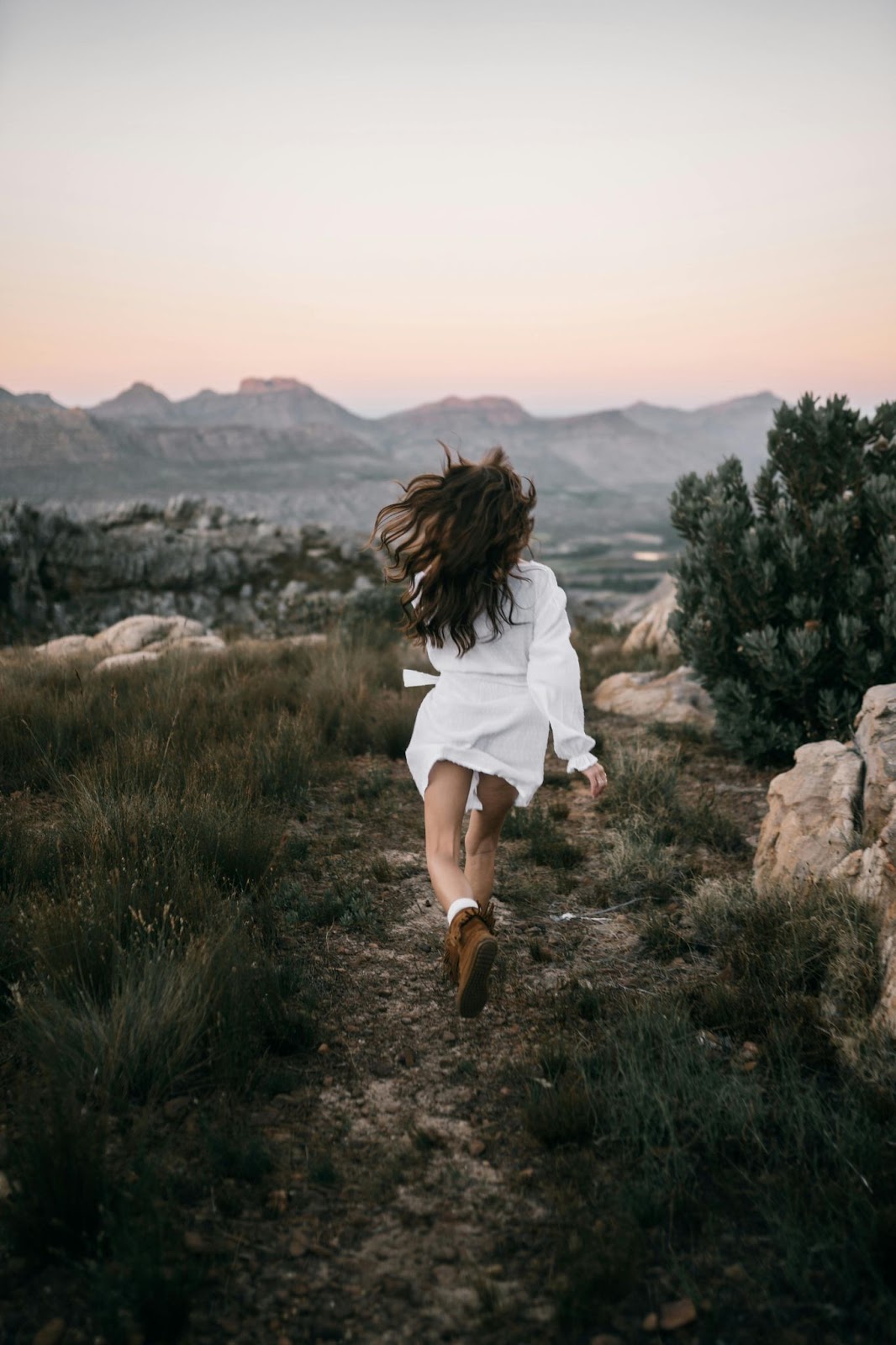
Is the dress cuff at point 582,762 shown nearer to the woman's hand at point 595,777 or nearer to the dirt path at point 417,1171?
the woman's hand at point 595,777

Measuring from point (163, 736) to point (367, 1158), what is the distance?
3.66 m

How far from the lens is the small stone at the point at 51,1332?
5.32 ft

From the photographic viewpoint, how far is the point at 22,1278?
1792mm

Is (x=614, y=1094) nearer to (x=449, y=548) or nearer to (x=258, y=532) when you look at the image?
(x=449, y=548)

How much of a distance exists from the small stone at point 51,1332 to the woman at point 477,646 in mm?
1419

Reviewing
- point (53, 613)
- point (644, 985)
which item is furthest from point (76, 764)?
point (53, 613)

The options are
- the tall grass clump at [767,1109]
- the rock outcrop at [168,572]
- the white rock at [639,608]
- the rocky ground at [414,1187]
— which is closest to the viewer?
the rocky ground at [414,1187]

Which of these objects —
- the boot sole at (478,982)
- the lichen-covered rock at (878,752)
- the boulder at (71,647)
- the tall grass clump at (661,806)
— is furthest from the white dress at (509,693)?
the boulder at (71,647)

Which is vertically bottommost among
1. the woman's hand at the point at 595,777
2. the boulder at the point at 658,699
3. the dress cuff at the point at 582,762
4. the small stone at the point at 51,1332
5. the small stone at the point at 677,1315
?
the small stone at the point at 677,1315

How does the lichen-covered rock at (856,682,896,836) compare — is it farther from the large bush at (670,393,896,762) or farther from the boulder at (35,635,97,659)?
the boulder at (35,635,97,659)

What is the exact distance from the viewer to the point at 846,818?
11.6 feet

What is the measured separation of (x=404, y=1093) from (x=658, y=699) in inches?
220

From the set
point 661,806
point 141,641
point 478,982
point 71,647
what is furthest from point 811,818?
point 71,647

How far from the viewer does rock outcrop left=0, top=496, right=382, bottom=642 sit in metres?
12.7
